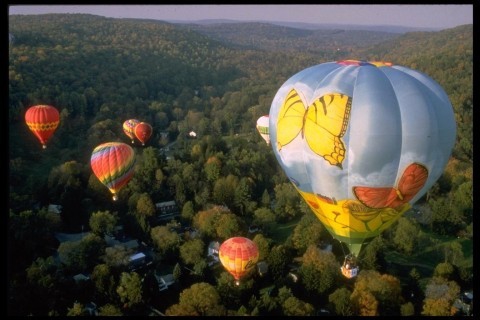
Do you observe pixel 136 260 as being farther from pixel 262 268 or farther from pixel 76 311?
pixel 262 268

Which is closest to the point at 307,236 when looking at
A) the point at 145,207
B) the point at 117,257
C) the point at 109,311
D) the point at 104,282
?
the point at 117,257

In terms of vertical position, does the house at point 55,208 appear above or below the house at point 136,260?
above

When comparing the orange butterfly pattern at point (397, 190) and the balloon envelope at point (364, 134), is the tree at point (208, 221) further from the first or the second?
the orange butterfly pattern at point (397, 190)

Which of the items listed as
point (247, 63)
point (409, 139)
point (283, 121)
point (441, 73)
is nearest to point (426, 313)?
point (409, 139)

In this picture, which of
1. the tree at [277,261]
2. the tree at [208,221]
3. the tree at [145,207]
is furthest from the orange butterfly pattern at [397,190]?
the tree at [145,207]

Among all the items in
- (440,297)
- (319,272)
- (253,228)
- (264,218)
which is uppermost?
(264,218)
